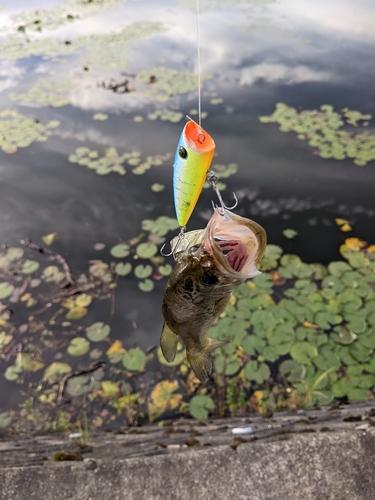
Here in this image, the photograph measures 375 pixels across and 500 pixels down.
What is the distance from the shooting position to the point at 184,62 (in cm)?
764

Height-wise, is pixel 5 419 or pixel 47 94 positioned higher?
pixel 47 94

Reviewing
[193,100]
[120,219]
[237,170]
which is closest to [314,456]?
[120,219]

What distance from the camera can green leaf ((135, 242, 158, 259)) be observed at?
4.05m

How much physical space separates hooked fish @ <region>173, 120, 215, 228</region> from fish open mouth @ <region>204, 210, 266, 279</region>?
15 cm

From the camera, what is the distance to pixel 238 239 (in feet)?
3.02

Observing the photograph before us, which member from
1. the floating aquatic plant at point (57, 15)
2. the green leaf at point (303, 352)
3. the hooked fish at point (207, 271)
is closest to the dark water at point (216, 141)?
the floating aquatic plant at point (57, 15)

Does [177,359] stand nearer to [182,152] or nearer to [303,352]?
[303,352]

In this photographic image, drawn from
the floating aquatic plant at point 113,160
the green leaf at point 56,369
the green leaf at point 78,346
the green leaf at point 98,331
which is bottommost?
the green leaf at point 56,369

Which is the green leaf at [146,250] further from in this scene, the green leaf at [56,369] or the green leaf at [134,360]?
the green leaf at [56,369]

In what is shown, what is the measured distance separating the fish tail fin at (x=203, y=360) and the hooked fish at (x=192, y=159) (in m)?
0.89

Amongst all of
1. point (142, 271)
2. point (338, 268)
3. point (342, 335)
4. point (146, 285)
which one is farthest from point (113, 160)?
point (342, 335)

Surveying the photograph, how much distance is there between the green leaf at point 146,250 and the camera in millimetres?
4051

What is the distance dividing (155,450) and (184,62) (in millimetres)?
8402

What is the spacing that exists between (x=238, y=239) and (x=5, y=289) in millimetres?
3765
